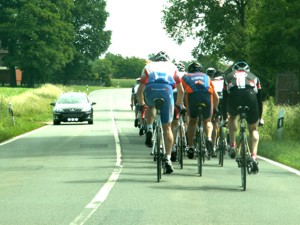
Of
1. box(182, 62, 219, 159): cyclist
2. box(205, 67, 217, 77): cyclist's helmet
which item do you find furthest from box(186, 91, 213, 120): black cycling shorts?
box(205, 67, 217, 77): cyclist's helmet

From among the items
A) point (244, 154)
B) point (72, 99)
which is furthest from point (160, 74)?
point (72, 99)

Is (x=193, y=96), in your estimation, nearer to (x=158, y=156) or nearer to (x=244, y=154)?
(x=158, y=156)

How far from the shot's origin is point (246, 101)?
44.3ft

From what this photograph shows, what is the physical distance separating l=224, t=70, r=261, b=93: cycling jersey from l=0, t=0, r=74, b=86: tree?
92368 millimetres

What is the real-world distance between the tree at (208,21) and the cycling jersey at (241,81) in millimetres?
53968

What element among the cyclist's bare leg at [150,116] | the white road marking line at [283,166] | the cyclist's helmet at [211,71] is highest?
the cyclist's helmet at [211,71]

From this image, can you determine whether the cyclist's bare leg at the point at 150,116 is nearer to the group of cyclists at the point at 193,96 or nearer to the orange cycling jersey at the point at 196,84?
the group of cyclists at the point at 193,96

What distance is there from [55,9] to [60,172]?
3737 inches

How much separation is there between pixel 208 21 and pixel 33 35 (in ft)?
133

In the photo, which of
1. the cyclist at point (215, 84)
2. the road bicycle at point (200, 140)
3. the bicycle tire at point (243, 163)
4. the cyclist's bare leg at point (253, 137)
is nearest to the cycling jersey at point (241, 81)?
the cyclist's bare leg at point (253, 137)

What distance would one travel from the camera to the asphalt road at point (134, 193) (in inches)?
390

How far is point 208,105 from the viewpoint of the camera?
16.2 meters

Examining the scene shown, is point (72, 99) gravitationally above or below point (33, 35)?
below

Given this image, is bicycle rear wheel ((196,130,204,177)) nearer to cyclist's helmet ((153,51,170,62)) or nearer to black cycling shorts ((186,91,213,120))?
black cycling shorts ((186,91,213,120))
